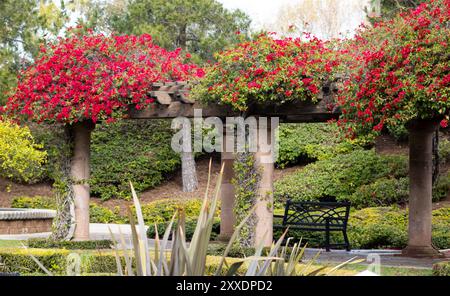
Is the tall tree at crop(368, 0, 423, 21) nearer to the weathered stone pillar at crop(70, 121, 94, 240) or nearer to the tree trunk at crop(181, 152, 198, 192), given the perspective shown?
the tree trunk at crop(181, 152, 198, 192)

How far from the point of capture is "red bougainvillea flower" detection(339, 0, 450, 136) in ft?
28.3

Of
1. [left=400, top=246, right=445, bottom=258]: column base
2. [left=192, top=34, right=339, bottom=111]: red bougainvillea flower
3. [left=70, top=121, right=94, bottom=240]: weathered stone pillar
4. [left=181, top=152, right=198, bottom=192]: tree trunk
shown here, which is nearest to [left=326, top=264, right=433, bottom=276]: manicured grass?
[left=400, top=246, right=445, bottom=258]: column base

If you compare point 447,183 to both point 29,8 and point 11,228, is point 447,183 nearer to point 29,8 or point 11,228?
point 11,228

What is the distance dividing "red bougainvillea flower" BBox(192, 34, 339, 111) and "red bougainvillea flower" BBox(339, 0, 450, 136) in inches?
22.2

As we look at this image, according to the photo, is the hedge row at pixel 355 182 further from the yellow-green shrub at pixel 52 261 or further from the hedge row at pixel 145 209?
the yellow-green shrub at pixel 52 261

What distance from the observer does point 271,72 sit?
1012 centimetres

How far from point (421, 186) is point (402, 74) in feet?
7.75

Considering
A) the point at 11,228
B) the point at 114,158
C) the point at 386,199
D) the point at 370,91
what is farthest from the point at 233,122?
the point at 114,158

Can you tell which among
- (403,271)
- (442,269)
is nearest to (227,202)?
(403,271)

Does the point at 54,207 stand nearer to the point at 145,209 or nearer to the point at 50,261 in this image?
the point at 145,209

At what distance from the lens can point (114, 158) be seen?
22.7 metres

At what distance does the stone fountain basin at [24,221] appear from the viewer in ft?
50.2

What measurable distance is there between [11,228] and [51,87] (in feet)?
17.3

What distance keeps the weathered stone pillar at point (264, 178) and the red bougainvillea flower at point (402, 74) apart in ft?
4.64
